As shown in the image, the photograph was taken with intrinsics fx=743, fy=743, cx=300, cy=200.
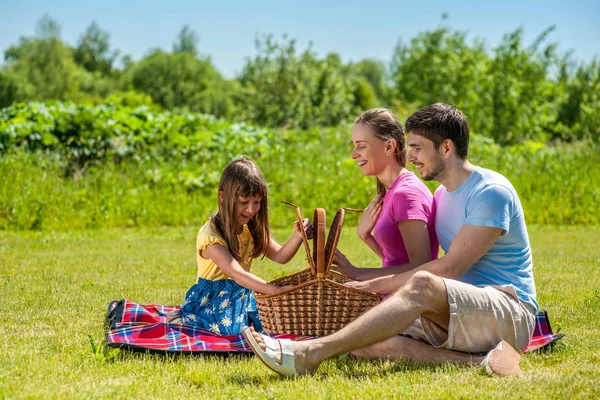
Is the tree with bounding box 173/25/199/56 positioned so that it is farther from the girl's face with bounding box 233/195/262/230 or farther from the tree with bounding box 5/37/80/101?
the girl's face with bounding box 233/195/262/230

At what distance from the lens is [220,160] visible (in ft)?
45.3

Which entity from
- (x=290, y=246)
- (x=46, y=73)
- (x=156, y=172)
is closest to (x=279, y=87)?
(x=156, y=172)

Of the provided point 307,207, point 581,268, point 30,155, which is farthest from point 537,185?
point 30,155

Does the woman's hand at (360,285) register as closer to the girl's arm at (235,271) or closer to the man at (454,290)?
the man at (454,290)

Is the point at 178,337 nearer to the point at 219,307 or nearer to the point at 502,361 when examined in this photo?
the point at 219,307

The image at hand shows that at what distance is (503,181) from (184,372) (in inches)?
83.9

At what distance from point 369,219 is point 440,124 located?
2.91 ft

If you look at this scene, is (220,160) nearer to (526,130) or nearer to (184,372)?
(184,372)

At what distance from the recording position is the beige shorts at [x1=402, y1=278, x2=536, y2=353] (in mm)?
4117

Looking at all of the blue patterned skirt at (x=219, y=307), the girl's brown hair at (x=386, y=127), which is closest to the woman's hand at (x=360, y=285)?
the girl's brown hair at (x=386, y=127)

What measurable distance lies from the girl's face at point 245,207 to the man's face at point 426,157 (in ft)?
3.94

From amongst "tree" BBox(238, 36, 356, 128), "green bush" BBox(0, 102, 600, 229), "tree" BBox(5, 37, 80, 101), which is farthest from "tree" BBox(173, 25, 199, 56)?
"green bush" BBox(0, 102, 600, 229)

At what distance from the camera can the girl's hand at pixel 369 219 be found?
4.89m

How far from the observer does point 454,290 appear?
409 cm
